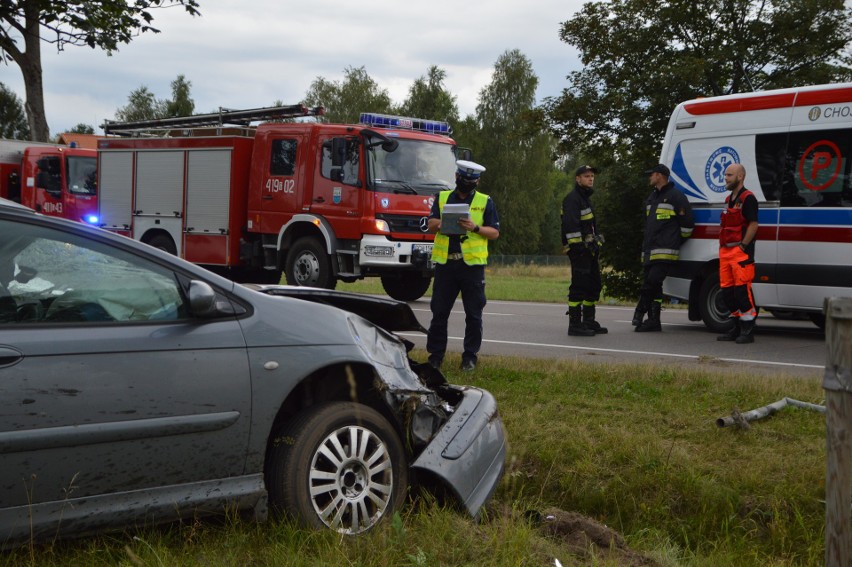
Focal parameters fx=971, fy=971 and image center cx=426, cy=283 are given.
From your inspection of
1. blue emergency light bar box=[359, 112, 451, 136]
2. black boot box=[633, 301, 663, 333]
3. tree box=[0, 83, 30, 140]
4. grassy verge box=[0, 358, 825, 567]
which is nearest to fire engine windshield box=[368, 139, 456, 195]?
blue emergency light bar box=[359, 112, 451, 136]

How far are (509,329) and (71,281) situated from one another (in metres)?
8.64

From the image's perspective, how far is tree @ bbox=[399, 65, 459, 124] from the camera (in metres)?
67.8

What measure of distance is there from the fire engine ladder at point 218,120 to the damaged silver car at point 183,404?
1122 centimetres

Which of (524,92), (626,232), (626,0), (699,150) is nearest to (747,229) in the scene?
(699,150)

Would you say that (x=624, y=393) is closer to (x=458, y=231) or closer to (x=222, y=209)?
(x=458, y=231)

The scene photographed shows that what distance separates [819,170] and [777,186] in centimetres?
48

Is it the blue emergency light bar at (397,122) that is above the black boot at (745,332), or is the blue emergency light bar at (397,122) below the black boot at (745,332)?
above

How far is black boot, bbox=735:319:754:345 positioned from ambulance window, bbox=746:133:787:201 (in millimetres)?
1400

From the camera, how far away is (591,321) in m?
11.2

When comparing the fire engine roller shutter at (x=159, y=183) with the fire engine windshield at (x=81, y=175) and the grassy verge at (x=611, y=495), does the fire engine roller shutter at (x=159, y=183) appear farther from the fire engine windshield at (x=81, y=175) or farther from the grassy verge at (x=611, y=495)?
the grassy verge at (x=611, y=495)

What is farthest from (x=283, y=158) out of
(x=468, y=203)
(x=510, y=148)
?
(x=510, y=148)

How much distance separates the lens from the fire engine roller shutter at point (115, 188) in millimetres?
17391

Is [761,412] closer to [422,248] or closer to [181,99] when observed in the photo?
[422,248]

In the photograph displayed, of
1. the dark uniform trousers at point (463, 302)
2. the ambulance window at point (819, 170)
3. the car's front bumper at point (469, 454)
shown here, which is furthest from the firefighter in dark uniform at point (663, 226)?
the car's front bumper at point (469, 454)
